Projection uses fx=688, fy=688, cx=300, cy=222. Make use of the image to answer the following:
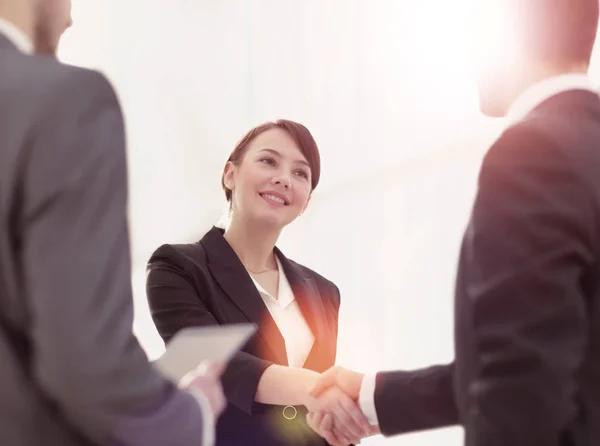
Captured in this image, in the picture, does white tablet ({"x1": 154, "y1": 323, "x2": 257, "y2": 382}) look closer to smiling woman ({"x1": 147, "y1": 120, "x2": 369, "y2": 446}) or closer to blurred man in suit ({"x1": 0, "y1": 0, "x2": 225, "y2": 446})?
blurred man in suit ({"x1": 0, "y1": 0, "x2": 225, "y2": 446})

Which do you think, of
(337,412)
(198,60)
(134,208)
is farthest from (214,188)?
(337,412)

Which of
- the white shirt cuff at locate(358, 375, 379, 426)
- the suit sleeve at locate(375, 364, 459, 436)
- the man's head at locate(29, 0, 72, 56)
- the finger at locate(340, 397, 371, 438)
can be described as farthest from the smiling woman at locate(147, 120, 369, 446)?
the man's head at locate(29, 0, 72, 56)

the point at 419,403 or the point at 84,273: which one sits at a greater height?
the point at 84,273

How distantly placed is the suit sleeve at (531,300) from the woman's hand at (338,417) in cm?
70

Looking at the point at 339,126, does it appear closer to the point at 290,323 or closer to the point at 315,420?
the point at 290,323

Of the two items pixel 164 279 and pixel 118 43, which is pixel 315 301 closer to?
pixel 164 279

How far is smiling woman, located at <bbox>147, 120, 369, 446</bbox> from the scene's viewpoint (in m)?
1.71

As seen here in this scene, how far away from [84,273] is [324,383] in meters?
0.97

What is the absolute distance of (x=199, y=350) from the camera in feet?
3.52

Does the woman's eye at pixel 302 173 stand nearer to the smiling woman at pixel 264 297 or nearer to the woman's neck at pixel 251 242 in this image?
the smiling woman at pixel 264 297

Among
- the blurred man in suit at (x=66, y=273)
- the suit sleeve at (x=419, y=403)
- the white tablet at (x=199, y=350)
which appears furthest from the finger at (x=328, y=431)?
the blurred man in suit at (x=66, y=273)

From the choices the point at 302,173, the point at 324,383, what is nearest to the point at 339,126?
the point at 302,173

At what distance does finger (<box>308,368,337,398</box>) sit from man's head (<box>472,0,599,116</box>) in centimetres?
81

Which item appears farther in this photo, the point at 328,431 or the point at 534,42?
the point at 328,431
